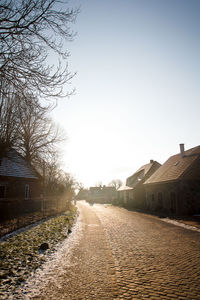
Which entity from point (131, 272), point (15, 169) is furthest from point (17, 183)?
point (131, 272)

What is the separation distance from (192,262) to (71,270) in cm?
365

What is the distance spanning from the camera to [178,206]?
61.3 ft

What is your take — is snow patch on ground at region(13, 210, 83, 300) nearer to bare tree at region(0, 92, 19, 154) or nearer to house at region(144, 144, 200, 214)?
bare tree at region(0, 92, 19, 154)

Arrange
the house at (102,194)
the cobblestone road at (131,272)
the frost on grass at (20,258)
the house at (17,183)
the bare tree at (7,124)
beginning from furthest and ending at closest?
the house at (102,194)
the house at (17,183)
the bare tree at (7,124)
the frost on grass at (20,258)
the cobblestone road at (131,272)

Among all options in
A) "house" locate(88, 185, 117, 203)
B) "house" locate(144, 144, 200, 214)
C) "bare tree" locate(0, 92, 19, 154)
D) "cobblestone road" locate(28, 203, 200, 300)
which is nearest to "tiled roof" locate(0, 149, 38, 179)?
"bare tree" locate(0, 92, 19, 154)

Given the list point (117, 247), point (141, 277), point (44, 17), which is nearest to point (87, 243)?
point (117, 247)

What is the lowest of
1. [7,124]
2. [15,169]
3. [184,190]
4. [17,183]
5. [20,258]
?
[20,258]

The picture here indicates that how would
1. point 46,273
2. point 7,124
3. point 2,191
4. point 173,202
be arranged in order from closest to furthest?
1. point 46,273
2. point 7,124
3. point 2,191
4. point 173,202

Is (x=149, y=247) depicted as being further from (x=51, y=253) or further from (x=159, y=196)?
(x=159, y=196)

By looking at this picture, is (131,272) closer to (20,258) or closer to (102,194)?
(20,258)

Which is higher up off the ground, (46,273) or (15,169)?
(15,169)

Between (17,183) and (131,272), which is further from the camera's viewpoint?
(17,183)

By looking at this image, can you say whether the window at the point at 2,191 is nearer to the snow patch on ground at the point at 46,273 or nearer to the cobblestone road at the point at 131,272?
the snow patch on ground at the point at 46,273

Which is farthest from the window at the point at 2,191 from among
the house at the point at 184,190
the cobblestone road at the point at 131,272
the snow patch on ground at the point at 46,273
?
the house at the point at 184,190
